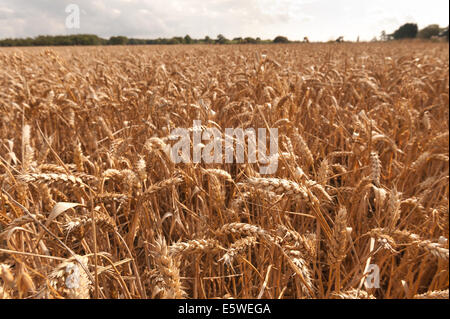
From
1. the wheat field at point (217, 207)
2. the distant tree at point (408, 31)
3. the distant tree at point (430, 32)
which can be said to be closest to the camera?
the wheat field at point (217, 207)

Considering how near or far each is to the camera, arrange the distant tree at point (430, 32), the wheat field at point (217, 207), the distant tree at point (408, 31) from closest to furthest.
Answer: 1. the wheat field at point (217, 207)
2. the distant tree at point (430, 32)
3. the distant tree at point (408, 31)

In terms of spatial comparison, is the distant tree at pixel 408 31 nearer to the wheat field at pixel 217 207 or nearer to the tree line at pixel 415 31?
the tree line at pixel 415 31

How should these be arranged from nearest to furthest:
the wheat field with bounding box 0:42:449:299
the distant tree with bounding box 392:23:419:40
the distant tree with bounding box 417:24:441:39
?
the wheat field with bounding box 0:42:449:299 < the distant tree with bounding box 417:24:441:39 < the distant tree with bounding box 392:23:419:40

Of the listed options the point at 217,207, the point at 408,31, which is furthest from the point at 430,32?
the point at 217,207

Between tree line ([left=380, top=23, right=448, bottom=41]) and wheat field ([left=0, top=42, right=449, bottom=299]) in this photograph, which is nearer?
wheat field ([left=0, top=42, right=449, bottom=299])

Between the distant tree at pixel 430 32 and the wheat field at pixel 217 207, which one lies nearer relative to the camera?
the wheat field at pixel 217 207

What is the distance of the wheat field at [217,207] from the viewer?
90 centimetres

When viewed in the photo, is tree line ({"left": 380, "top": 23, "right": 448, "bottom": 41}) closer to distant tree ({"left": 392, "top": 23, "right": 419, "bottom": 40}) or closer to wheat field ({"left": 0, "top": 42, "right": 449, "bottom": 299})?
distant tree ({"left": 392, "top": 23, "right": 419, "bottom": 40})

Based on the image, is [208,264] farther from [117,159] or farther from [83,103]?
[83,103]

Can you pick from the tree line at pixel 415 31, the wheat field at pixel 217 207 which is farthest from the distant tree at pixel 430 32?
the wheat field at pixel 217 207

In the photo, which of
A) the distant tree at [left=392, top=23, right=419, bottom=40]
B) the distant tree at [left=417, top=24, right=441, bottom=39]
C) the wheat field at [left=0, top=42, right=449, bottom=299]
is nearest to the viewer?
the wheat field at [left=0, top=42, right=449, bottom=299]

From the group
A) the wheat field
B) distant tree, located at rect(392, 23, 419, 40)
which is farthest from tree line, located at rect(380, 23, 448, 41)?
the wheat field

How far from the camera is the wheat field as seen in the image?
90cm

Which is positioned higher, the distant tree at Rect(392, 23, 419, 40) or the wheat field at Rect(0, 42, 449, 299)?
the distant tree at Rect(392, 23, 419, 40)
